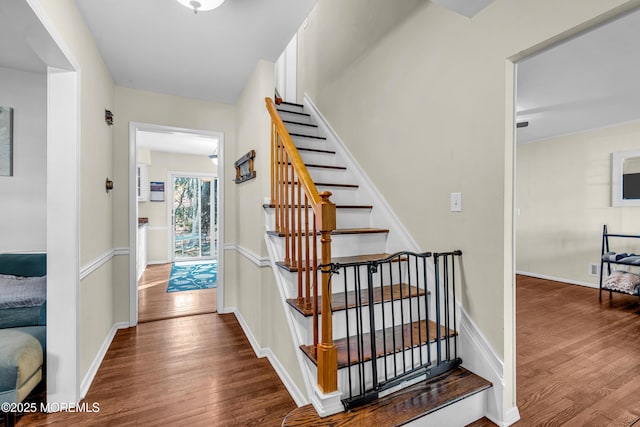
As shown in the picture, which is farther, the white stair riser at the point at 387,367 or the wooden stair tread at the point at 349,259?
the wooden stair tread at the point at 349,259

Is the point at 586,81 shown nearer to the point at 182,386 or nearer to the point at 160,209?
the point at 182,386

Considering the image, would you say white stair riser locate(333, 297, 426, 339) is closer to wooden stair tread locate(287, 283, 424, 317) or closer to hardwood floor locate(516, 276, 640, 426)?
wooden stair tread locate(287, 283, 424, 317)

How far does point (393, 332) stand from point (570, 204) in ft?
15.9

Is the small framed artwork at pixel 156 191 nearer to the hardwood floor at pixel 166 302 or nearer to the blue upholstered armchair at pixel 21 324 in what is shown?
the hardwood floor at pixel 166 302

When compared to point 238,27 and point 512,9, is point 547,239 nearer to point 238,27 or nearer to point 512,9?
point 512,9

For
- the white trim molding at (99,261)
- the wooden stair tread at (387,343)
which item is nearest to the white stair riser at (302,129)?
the white trim molding at (99,261)

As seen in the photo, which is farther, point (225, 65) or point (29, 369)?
point (225, 65)

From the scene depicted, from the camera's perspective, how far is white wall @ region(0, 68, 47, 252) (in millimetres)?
2553

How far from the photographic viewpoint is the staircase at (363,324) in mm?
1438

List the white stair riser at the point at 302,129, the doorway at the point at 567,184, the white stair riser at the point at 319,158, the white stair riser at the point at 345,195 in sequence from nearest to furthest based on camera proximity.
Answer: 1. the doorway at the point at 567,184
2. the white stair riser at the point at 345,195
3. the white stair riser at the point at 319,158
4. the white stair riser at the point at 302,129

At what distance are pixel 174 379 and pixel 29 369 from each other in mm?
833

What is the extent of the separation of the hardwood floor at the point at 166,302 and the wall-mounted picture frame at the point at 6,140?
1910 millimetres

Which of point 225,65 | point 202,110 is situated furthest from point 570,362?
point 202,110

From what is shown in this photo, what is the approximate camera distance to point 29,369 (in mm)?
1733
